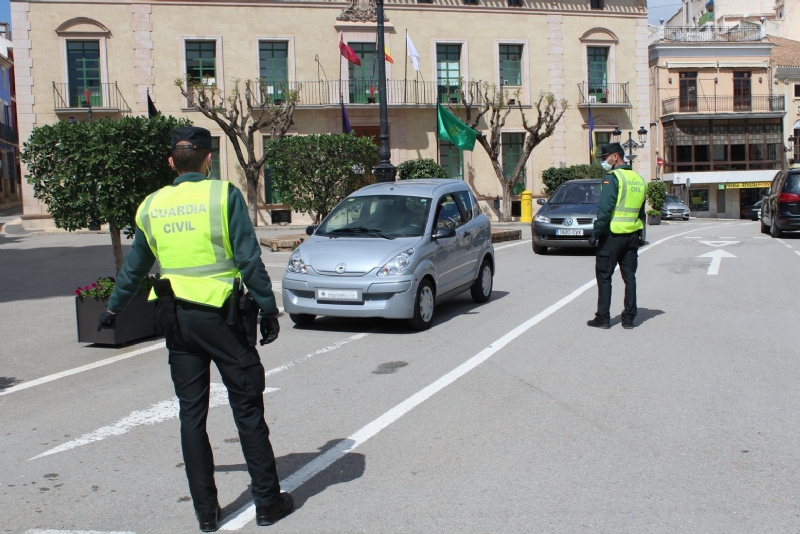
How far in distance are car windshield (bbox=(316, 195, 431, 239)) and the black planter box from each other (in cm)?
236

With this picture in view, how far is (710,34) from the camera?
5231 centimetres

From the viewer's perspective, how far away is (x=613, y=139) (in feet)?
128

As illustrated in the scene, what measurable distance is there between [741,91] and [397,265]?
48863 millimetres

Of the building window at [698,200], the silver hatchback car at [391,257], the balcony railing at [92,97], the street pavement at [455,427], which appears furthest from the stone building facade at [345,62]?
the street pavement at [455,427]

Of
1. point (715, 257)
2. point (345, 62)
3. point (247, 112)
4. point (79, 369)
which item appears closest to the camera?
point (79, 369)

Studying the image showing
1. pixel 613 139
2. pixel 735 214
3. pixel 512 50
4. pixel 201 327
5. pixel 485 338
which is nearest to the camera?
pixel 201 327

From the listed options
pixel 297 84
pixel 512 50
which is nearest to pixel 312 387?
pixel 297 84

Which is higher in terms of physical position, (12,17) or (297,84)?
(12,17)

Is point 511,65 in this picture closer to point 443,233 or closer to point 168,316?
point 443,233

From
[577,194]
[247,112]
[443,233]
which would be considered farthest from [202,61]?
[443,233]

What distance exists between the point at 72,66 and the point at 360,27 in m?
10.9

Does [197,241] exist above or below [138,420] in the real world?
above

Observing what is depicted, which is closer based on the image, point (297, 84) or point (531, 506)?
point (531, 506)

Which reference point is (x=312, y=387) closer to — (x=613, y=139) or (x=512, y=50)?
(x=512, y=50)
